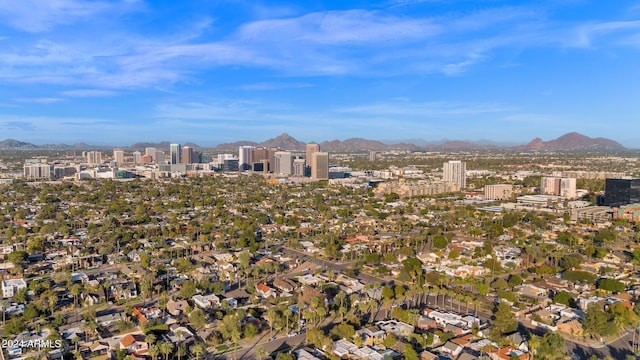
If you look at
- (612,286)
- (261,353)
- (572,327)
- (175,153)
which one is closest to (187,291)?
(261,353)

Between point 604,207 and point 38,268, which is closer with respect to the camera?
point 38,268

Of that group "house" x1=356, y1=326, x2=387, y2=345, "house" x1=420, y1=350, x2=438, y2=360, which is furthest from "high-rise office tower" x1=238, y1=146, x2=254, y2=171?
"house" x1=420, y1=350, x2=438, y2=360

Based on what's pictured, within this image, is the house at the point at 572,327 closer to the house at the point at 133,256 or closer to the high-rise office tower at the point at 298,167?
the house at the point at 133,256

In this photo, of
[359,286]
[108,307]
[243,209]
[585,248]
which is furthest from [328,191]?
[108,307]

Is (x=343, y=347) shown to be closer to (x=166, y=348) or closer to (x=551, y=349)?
(x=166, y=348)

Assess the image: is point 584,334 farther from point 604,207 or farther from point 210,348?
point 604,207

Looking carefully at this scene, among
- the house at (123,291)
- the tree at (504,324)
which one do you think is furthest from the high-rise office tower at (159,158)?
the tree at (504,324)
